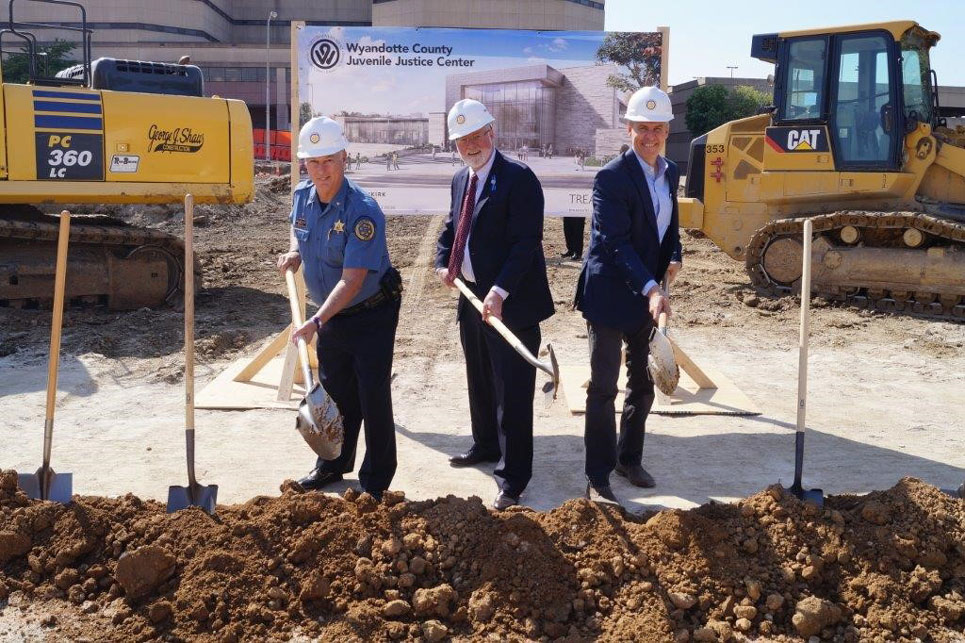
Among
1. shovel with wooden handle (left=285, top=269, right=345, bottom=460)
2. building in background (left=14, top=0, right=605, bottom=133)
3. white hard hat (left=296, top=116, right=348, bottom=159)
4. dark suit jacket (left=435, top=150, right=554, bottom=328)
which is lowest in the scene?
shovel with wooden handle (left=285, top=269, right=345, bottom=460)

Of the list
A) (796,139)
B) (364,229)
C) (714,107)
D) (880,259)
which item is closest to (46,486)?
(364,229)

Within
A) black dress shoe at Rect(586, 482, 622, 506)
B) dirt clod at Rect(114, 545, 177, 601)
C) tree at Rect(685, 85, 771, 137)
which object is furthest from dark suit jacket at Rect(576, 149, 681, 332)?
tree at Rect(685, 85, 771, 137)

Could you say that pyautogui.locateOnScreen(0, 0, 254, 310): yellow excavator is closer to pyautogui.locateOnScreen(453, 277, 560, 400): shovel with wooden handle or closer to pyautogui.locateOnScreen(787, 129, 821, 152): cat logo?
pyautogui.locateOnScreen(453, 277, 560, 400): shovel with wooden handle

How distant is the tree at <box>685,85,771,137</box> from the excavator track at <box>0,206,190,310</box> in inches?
1364

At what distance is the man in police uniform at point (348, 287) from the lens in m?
4.64

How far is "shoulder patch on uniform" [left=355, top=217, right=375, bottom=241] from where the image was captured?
15.2 ft

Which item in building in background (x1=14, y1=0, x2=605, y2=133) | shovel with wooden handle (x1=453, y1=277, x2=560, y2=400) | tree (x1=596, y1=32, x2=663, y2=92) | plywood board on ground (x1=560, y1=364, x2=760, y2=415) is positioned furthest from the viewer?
building in background (x1=14, y1=0, x2=605, y2=133)

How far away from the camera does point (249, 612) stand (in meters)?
3.84

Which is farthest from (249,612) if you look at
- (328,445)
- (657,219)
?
(657,219)

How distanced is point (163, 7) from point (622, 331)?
189ft

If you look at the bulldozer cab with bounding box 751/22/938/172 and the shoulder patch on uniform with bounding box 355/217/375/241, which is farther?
the bulldozer cab with bounding box 751/22/938/172

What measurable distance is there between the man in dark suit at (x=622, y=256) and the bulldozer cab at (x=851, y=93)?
705 cm

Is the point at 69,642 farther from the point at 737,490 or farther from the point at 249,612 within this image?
the point at 737,490

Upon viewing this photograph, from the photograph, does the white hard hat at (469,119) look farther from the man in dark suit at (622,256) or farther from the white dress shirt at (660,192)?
the white dress shirt at (660,192)
